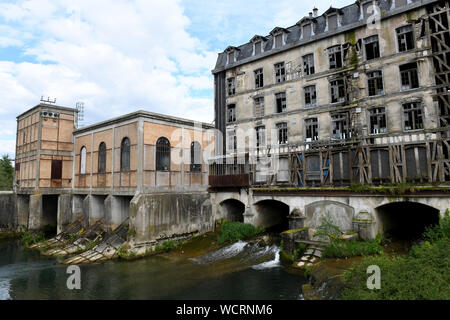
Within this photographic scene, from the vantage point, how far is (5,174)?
44781 mm

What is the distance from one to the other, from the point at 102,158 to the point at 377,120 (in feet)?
69.4

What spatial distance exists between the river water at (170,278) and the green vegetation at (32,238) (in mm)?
5082

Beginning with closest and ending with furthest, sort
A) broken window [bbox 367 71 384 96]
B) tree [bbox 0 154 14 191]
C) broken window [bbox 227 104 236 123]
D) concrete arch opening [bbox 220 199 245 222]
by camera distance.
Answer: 1. broken window [bbox 367 71 384 96]
2. concrete arch opening [bbox 220 199 245 222]
3. broken window [bbox 227 104 236 123]
4. tree [bbox 0 154 14 191]

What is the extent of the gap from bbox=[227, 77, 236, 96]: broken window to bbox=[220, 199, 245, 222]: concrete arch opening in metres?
10.5

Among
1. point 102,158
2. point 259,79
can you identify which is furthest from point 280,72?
point 102,158

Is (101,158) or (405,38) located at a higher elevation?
(405,38)

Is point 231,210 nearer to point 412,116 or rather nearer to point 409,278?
point 412,116

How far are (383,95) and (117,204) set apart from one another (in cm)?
2057

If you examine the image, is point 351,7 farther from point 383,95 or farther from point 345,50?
point 383,95

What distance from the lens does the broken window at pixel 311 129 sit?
70.2 ft

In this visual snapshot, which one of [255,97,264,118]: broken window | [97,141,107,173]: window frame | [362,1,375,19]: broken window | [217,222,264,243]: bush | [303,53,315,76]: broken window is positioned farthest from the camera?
[255,97,264,118]: broken window

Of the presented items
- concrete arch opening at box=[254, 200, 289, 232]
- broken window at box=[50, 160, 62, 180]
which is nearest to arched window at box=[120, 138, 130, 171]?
broken window at box=[50, 160, 62, 180]

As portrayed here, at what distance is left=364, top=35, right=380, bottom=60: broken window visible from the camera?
1902cm

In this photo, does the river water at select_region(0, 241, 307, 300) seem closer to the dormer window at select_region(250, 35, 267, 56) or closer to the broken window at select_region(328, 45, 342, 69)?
the broken window at select_region(328, 45, 342, 69)
